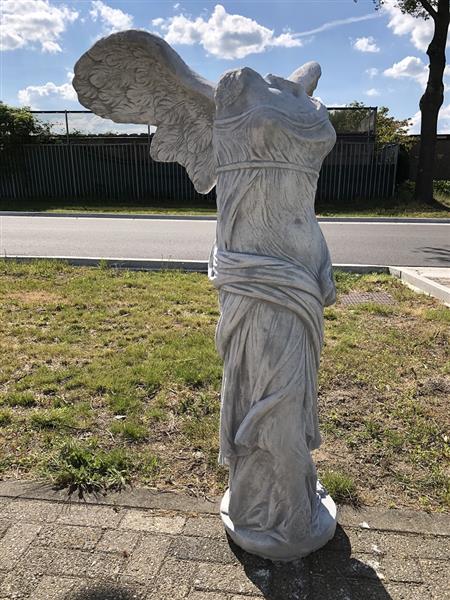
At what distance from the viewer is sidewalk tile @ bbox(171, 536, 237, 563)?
2.55 metres

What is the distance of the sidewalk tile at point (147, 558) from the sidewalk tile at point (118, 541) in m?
0.04

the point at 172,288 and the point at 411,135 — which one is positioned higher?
the point at 411,135

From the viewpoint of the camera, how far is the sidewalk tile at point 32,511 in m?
2.85

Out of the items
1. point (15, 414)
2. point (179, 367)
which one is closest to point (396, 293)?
point (179, 367)

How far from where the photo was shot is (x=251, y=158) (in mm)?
2139

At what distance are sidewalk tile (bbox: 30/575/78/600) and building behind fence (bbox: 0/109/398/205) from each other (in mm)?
17391

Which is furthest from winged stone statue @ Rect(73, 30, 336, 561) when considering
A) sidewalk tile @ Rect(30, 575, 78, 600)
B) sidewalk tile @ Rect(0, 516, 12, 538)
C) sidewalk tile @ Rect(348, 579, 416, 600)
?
sidewalk tile @ Rect(0, 516, 12, 538)

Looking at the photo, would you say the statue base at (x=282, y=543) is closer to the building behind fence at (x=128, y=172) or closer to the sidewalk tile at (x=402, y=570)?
the sidewalk tile at (x=402, y=570)

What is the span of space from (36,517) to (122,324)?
10.7ft

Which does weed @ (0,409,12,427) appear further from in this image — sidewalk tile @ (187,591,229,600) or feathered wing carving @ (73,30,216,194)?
feathered wing carving @ (73,30,216,194)

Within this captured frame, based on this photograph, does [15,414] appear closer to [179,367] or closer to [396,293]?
[179,367]

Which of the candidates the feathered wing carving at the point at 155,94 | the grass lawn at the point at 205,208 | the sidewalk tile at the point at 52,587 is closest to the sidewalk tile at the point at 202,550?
the sidewalk tile at the point at 52,587

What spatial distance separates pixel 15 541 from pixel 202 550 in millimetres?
968

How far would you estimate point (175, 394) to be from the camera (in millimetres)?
4328
